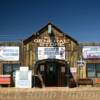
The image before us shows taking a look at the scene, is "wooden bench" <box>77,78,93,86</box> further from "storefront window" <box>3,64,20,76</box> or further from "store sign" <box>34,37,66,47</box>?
"storefront window" <box>3,64,20,76</box>

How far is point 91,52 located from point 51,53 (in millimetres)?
3679

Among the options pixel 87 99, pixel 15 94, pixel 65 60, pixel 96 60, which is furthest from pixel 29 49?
pixel 87 99

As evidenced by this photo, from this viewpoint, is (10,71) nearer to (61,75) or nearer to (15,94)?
(61,75)

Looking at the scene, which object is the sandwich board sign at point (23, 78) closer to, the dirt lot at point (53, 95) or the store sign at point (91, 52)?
the store sign at point (91, 52)

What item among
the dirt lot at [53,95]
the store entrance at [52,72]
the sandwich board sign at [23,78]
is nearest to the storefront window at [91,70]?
the store entrance at [52,72]

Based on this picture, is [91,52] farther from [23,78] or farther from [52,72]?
[23,78]

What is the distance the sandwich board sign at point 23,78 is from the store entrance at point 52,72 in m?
2.51

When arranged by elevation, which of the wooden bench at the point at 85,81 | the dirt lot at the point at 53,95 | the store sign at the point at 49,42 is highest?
the store sign at the point at 49,42

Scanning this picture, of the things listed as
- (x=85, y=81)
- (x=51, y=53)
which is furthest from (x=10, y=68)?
(x=85, y=81)

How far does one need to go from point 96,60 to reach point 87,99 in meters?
12.7

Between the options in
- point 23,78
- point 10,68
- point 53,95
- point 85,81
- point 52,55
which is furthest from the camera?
point 10,68

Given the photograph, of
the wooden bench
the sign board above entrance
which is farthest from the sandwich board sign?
the wooden bench

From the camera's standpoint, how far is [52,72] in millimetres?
38656

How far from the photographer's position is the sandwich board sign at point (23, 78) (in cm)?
3609
